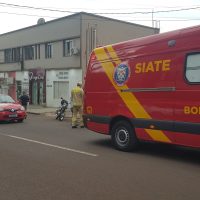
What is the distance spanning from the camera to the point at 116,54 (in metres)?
10.2

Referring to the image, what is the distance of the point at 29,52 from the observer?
3359 cm

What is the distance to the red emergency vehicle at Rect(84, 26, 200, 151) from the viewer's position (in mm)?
8227

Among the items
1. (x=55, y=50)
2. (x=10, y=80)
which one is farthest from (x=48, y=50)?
(x=10, y=80)

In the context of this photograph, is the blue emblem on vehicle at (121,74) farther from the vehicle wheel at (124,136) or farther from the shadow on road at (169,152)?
the shadow on road at (169,152)

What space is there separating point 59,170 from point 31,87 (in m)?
26.2

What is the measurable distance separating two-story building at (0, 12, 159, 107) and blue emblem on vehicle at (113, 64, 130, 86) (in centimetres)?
1711

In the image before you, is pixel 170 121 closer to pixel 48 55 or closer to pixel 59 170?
pixel 59 170

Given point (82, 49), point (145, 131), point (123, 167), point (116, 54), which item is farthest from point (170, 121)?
point (82, 49)

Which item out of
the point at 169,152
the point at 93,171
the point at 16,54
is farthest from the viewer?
the point at 16,54

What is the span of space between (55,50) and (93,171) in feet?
76.0

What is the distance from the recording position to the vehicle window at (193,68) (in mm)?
8102

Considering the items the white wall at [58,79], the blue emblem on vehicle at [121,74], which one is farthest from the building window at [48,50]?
the blue emblem on vehicle at [121,74]

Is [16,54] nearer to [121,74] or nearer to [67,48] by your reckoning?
[67,48]

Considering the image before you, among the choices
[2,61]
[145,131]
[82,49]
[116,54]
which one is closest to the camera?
[145,131]
